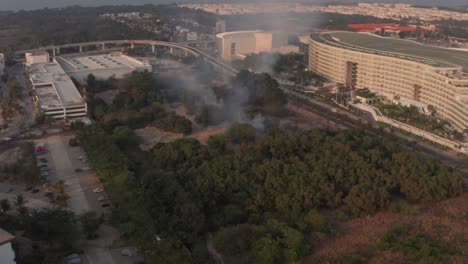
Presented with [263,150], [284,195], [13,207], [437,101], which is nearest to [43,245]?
[13,207]

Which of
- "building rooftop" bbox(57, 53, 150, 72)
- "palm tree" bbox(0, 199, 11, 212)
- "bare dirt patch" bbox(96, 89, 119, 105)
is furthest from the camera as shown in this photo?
"building rooftop" bbox(57, 53, 150, 72)

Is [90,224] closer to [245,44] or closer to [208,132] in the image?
[208,132]

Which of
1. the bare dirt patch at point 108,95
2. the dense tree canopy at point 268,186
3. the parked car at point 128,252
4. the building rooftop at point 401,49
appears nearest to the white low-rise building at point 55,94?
the bare dirt patch at point 108,95

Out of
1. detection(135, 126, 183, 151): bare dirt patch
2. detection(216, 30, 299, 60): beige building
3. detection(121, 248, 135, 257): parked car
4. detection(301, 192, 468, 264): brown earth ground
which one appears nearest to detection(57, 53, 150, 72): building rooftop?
detection(216, 30, 299, 60): beige building

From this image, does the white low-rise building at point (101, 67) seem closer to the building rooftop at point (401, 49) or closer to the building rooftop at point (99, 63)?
the building rooftop at point (99, 63)

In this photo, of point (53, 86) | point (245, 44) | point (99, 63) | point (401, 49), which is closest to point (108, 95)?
point (53, 86)

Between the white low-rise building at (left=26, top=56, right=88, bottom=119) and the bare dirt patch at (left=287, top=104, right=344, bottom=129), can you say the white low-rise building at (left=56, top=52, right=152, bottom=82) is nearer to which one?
the white low-rise building at (left=26, top=56, right=88, bottom=119)

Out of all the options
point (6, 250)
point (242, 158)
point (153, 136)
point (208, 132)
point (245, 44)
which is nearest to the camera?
point (6, 250)
